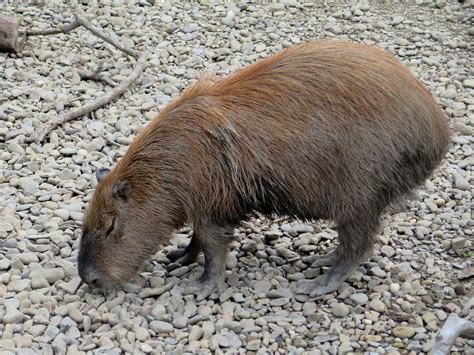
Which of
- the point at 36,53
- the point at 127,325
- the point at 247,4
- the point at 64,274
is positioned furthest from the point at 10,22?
the point at 127,325

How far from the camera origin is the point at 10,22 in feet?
26.7

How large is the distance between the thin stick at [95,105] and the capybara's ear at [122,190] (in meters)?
1.98

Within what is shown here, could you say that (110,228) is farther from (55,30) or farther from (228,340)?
(55,30)

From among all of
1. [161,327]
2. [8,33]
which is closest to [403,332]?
[161,327]

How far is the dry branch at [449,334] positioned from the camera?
455cm

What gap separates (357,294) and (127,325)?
144 centimetres

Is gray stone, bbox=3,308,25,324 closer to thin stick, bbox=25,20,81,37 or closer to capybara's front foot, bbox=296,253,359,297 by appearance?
capybara's front foot, bbox=296,253,359,297

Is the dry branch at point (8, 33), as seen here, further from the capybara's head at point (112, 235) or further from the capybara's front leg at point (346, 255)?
the capybara's front leg at point (346, 255)

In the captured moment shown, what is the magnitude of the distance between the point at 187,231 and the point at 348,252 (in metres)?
1.26

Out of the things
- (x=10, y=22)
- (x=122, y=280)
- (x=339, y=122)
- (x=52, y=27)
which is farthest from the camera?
(x=52, y=27)

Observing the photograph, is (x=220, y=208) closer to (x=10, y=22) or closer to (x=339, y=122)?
(x=339, y=122)

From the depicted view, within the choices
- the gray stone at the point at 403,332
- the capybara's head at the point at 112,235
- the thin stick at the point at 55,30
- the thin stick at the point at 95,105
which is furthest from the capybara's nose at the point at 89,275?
the thin stick at the point at 55,30

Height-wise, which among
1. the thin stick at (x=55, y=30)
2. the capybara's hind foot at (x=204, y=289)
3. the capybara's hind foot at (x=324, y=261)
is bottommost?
the capybara's hind foot at (x=204, y=289)

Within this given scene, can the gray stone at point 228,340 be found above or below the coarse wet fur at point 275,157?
below
